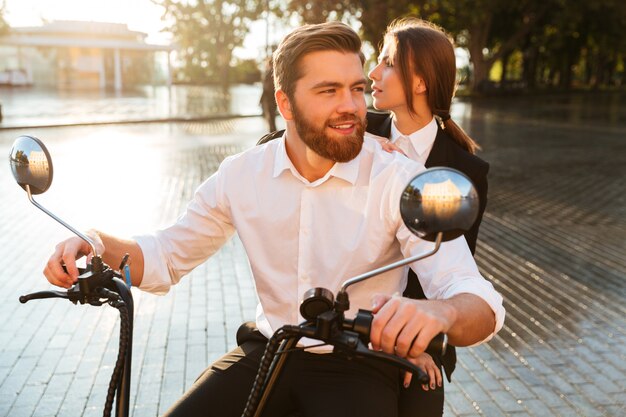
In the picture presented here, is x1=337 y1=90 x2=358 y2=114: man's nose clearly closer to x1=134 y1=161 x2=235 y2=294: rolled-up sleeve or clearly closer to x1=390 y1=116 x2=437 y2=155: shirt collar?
x1=134 y1=161 x2=235 y2=294: rolled-up sleeve

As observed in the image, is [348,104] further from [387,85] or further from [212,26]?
[212,26]

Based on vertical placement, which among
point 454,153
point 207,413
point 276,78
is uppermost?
point 276,78

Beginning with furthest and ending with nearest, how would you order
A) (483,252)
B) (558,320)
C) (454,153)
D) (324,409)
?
(483,252)
(558,320)
(454,153)
(324,409)

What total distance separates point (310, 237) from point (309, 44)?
64cm

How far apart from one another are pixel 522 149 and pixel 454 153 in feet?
48.3

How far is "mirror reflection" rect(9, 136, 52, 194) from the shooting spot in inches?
77.2

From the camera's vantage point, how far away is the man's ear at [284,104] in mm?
2453

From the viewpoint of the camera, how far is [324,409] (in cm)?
207

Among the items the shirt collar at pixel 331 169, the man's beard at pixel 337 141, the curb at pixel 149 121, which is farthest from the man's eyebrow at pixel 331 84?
the curb at pixel 149 121

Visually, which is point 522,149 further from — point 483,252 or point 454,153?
point 454,153

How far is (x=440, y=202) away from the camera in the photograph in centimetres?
149

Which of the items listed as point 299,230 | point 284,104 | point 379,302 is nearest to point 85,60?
point 284,104

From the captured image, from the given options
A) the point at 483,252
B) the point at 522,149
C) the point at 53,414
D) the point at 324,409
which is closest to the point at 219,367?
the point at 324,409

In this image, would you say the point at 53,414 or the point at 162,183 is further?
the point at 162,183
